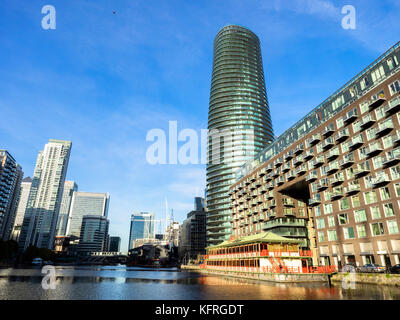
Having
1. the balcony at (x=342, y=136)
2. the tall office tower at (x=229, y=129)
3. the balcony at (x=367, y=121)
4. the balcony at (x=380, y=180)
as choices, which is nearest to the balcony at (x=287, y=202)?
the balcony at (x=342, y=136)

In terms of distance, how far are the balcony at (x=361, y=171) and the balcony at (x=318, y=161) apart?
1241 centimetres

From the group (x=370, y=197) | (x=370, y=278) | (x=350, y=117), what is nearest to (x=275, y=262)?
(x=370, y=278)

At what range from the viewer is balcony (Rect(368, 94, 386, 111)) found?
62.6 metres

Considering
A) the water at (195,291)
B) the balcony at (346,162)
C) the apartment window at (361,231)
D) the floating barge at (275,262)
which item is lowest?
the water at (195,291)

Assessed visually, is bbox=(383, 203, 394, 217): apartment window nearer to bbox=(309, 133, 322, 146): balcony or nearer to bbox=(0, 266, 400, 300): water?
bbox=(0, 266, 400, 300): water

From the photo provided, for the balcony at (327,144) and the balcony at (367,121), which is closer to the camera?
the balcony at (367,121)

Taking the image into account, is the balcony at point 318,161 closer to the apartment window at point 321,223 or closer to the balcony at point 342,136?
the balcony at point 342,136

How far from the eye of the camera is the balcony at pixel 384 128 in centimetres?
6008

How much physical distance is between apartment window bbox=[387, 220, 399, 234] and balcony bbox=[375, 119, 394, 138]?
751 inches

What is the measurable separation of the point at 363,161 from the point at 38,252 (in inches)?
7885

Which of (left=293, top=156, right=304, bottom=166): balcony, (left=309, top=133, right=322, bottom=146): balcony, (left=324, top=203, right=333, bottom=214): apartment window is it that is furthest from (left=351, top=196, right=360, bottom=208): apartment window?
(left=293, top=156, right=304, bottom=166): balcony

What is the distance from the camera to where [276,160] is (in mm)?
101438
